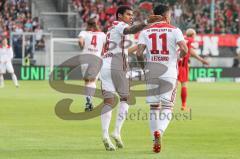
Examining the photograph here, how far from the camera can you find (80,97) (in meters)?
28.2

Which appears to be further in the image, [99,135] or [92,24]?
[92,24]

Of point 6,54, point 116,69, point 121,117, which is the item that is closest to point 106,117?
point 121,117

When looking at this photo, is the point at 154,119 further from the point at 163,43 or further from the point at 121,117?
the point at 163,43

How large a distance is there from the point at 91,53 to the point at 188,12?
88.1 ft

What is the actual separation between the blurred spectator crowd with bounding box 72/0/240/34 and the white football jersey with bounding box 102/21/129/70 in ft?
108

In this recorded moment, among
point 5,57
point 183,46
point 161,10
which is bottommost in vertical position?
point 5,57

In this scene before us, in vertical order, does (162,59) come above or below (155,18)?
below

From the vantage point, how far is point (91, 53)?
22.8m

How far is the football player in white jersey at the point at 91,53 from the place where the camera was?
2203cm

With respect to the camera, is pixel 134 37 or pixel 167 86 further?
pixel 134 37

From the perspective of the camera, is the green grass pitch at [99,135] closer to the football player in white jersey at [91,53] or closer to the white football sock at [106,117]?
the white football sock at [106,117]

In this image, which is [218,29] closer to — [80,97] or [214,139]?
[80,97]

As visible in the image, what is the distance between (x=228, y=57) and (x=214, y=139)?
3180 cm

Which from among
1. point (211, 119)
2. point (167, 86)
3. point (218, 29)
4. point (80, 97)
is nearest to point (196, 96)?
point (80, 97)
